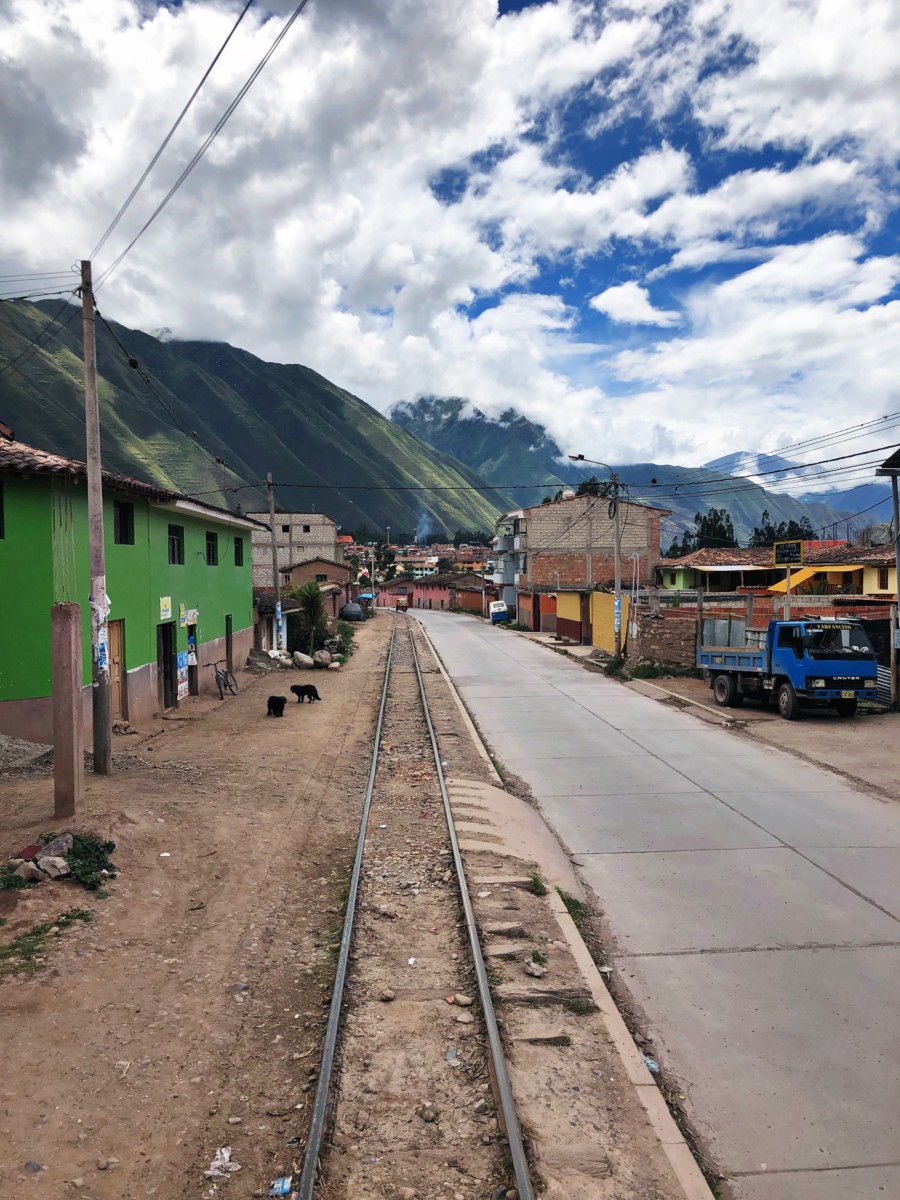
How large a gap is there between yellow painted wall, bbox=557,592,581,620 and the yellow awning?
32.7 feet

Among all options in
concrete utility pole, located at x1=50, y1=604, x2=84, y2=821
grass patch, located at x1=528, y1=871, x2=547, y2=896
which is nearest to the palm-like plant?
concrete utility pole, located at x1=50, y1=604, x2=84, y2=821

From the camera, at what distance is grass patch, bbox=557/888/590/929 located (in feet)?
23.6

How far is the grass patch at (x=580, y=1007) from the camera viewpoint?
5482 millimetres

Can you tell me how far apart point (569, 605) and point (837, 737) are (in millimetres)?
29011

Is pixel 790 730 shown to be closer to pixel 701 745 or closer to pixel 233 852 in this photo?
pixel 701 745

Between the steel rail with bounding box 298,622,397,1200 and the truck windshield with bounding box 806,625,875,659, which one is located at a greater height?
the truck windshield with bounding box 806,625,875,659

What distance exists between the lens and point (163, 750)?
1491 cm

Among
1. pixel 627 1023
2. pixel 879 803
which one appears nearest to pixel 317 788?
pixel 627 1023

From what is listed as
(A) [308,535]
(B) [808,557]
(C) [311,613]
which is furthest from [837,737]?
(A) [308,535]

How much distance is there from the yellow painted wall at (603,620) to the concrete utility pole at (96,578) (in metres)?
22.9

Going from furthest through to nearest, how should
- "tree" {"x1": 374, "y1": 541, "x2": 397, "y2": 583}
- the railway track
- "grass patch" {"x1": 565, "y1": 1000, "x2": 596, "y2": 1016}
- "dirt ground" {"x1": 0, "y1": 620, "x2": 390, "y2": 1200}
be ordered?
"tree" {"x1": 374, "y1": 541, "x2": 397, "y2": 583} < "grass patch" {"x1": 565, "y1": 1000, "x2": 596, "y2": 1016} < "dirt ground" {"x1": 0, "y1": 620, "x2": 390, "y2": 1200} < the railway track

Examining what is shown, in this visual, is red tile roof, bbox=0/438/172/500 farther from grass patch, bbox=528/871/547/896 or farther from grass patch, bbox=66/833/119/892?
grass patch, bbox=528/871/547/896

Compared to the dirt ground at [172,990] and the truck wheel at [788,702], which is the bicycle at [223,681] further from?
the truck wheel at [788,702]

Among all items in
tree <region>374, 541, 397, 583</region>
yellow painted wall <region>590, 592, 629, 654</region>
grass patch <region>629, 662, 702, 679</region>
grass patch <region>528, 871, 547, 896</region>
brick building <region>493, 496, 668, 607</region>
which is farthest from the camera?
tree <region>374, 541, 397, 583</region>
